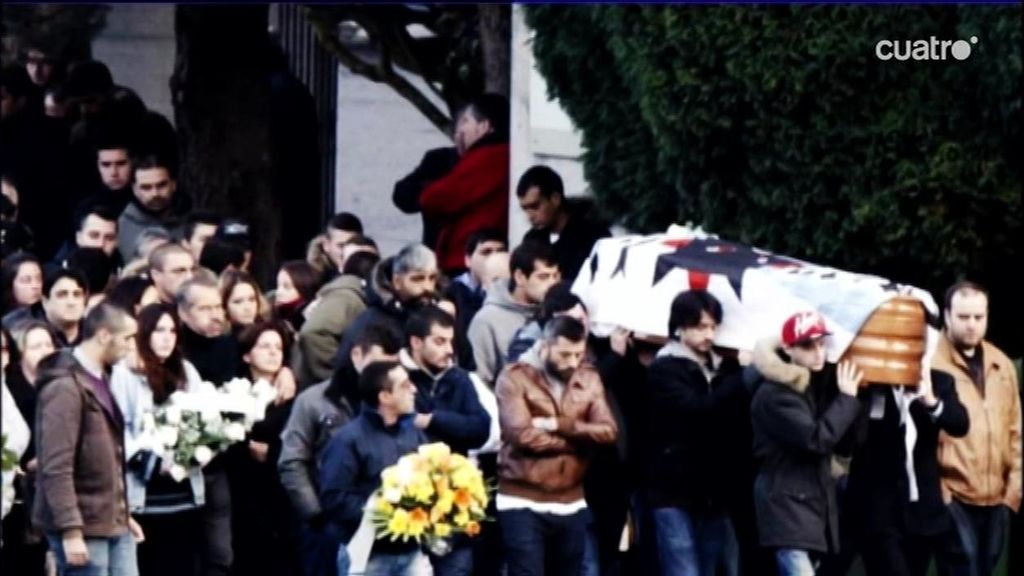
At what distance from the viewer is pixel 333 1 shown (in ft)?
70.5

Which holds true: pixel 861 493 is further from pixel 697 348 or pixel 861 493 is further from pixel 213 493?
pixel 213 493

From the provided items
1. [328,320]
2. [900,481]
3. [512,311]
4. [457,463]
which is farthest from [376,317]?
[900,481]

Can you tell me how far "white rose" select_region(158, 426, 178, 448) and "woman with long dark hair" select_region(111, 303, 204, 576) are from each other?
0.23ft

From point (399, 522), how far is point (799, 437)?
1.84 meters

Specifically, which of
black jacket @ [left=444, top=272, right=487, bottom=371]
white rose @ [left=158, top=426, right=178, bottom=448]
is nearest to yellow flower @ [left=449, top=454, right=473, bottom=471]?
white rose @ [left=158, top=426, right=178, bottom=448]

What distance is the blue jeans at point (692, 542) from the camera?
17422mm

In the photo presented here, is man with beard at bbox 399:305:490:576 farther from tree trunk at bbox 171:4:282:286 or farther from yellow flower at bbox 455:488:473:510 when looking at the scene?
tree trunk at bbox 171:4:282:286

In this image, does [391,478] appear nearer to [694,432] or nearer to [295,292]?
[694,432]

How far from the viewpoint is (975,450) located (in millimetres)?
17969

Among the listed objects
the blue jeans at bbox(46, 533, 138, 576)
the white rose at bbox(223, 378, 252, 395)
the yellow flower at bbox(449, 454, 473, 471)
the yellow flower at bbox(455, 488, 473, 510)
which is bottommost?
the blue jeans at bbox(46, 533, 138, 576)

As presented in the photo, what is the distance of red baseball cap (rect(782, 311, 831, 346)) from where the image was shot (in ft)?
55.7

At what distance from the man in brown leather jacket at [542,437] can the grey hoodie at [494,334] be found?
84 cm

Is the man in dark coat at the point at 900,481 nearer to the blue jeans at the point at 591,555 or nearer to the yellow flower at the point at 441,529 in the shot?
the blue jeans at the point at 591,555

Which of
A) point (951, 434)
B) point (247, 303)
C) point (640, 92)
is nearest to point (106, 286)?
point (247, 303)
